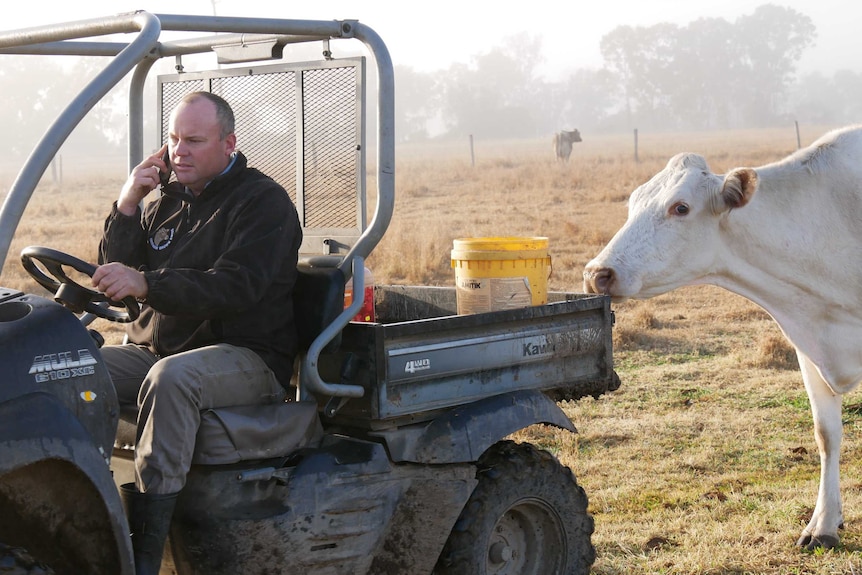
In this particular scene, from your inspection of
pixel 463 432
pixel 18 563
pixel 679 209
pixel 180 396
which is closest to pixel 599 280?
pixel 679 209

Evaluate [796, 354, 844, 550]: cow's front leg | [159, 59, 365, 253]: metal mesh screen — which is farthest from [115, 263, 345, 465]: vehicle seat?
[796, 354, 844, 550]: cow's front leg

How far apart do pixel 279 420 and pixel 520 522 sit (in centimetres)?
107

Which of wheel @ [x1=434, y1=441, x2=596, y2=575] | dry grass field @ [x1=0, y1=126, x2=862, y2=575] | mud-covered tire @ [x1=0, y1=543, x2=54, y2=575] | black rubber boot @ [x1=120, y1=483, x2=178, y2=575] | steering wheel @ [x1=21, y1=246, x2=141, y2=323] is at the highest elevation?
steering wheel @ [x1=21, y1=246, x2=141, y2=323]

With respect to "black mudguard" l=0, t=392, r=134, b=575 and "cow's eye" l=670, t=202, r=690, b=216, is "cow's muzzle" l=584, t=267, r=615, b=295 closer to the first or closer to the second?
"cow's eye" l=670, t=202, r=690, b=216

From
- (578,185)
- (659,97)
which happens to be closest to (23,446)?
(578,185)

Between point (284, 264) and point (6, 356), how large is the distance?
0.99 m

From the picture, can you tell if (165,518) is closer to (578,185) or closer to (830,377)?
(830,377)

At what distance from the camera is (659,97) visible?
129 m

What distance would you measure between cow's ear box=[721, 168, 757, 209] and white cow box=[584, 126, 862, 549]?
0.03ft

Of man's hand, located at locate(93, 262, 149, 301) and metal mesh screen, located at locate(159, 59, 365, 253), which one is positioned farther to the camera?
metal mesh screen, located at locate(159, 59, 365, 253)

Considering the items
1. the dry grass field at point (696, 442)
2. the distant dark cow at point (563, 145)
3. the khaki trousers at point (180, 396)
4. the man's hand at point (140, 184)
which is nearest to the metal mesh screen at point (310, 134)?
the man's hand at point (140, 184)

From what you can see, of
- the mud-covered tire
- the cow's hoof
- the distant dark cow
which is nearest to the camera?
the mud-covered tire

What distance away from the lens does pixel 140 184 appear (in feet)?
11.5

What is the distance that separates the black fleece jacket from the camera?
3.17 meters
